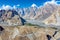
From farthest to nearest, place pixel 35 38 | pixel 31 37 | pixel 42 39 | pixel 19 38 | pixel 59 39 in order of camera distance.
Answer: pixel 59 39, pixel 42 39, pixel 35 38, pixel 31 37, pixel 19 38

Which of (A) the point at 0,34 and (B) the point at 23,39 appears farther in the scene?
(A) the point at 0,34

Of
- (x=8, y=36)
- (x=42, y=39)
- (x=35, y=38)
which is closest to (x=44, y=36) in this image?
(x=42, y=39)

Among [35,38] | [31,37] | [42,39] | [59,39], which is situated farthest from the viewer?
[59,39]

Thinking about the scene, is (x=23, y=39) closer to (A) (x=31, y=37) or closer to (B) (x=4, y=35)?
(A) (x=31, y=37)

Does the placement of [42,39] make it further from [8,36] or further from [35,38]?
[8,36]

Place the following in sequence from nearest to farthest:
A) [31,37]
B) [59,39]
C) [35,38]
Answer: [31,37], [35,38], [59,39]

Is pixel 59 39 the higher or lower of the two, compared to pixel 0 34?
lower

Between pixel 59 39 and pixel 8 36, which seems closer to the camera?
pixel 8 36

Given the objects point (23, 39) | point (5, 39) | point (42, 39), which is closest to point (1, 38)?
point (5, 39)

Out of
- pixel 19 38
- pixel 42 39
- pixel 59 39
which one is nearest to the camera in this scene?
pixel 19 38
